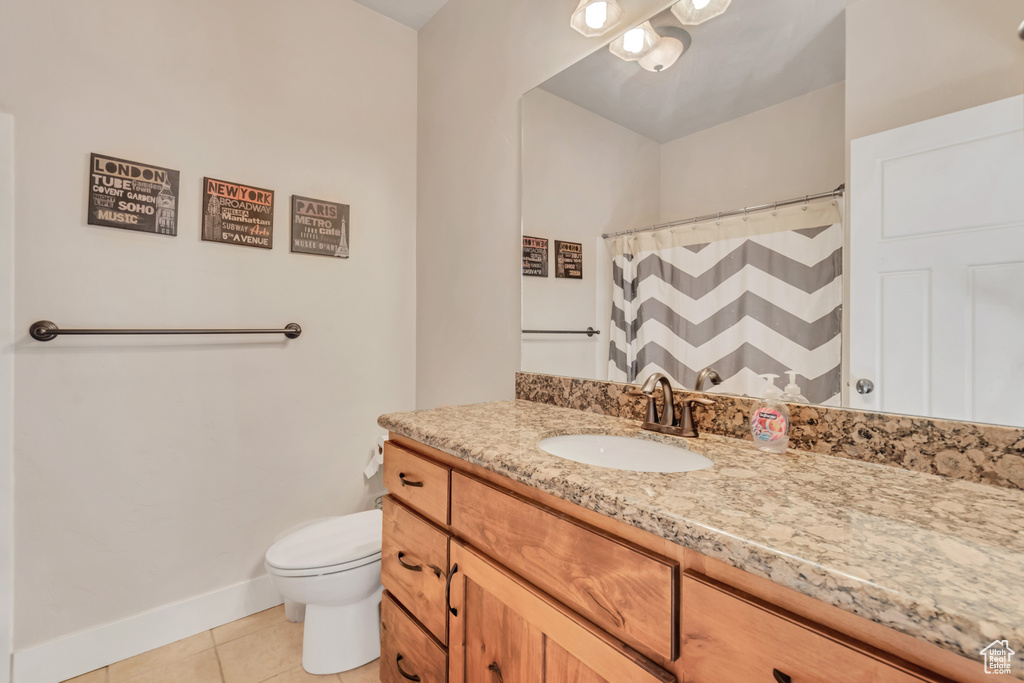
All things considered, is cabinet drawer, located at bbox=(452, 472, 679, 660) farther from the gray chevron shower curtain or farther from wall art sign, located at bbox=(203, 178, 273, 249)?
wall art sign, located at bbox=(203, 178, 273, 249)

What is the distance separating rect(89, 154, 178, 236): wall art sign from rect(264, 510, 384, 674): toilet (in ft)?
4.06

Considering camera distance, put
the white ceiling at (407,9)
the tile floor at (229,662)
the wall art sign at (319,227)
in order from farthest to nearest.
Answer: the white ceiling at (407,9), the wall art sign at (319,227), the tile floor at (229,662)

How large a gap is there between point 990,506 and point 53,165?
2484 millimetres

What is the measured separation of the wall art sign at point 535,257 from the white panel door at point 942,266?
36.0 inches

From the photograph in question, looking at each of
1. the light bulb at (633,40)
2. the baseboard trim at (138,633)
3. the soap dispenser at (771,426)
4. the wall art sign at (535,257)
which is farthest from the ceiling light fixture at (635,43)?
the baseboard trim at (138,633)

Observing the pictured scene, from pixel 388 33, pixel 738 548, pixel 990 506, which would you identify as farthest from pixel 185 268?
pixel 990 506

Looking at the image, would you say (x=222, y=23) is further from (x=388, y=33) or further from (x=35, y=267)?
(x=35, y=267)

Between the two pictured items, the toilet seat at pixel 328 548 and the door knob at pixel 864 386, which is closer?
the door knob at pixel 864 386

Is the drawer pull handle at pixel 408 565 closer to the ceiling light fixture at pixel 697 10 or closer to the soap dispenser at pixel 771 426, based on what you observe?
the soap dispenser at pixel 771 426

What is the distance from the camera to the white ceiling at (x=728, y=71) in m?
1.02

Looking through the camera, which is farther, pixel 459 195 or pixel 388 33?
pixel 388 33

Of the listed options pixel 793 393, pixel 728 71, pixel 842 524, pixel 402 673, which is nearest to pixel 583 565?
pixel 842 524

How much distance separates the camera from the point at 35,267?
1458 millimetres

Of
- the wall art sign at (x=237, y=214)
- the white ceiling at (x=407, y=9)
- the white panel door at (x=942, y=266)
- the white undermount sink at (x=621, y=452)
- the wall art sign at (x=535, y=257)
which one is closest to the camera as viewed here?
the white panel door at (x=942, y=266)
